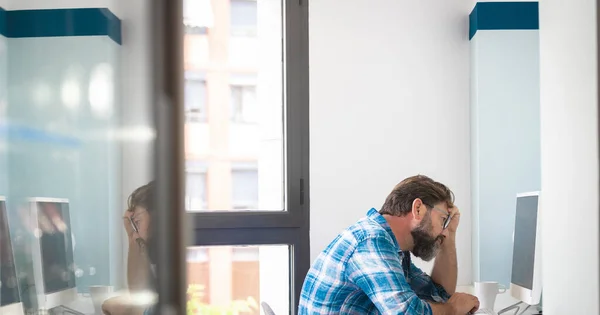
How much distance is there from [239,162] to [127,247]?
2294 mm

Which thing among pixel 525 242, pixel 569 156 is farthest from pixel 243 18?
pixel 569 156

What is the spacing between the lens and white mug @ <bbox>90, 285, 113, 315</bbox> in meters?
0.93

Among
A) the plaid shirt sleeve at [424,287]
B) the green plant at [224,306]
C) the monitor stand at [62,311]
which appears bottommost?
the green plant at [224,306]

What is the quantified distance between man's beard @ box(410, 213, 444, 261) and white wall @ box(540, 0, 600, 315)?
357 millimetres

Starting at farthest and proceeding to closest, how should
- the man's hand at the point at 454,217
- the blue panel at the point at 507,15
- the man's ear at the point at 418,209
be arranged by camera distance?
the blue panel at the point at 507,15 < the man's hand at the point at 454,217 < the man's ear at the point at 418,209

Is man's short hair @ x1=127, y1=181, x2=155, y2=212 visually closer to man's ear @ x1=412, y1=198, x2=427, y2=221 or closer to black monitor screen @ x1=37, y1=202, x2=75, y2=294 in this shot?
black monitor screen @ x1=37, y1=202, x2=75, y2=294

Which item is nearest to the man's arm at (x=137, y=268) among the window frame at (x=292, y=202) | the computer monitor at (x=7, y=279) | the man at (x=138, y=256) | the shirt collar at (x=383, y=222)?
the man at (x=138, y=256)

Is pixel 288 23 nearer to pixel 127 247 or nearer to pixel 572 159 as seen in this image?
pixel 572 159

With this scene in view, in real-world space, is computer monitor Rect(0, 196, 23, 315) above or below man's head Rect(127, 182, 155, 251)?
below

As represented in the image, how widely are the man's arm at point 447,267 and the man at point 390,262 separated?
0.13 feet

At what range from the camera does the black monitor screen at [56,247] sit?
990 mm

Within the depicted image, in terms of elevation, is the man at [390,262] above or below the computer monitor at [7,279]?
below

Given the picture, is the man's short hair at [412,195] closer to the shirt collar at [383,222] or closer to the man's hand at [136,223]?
the shirt collar at [383,222]

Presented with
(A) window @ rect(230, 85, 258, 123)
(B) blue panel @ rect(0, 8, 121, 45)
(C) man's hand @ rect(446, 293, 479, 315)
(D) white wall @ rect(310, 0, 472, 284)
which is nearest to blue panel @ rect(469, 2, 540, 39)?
(D) white wall @ rect(310, 0, 472, 284)
